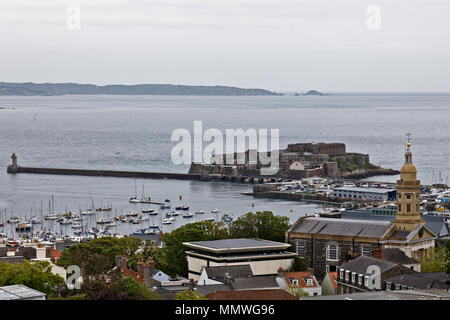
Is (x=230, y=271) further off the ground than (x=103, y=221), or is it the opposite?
(x=230, y=271)

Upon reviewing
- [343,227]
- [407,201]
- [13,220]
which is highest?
[407,201]

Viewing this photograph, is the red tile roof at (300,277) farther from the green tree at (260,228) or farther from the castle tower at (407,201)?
the green tree at (260,228)

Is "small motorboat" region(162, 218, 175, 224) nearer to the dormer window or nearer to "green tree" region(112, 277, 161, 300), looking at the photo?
the dormer window

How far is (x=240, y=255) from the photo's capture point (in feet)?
77.5

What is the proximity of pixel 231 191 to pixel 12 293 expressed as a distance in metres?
56.1

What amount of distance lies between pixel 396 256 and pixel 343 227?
8.94 feet

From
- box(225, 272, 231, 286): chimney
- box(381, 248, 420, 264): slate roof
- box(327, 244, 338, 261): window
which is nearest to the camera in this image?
box(225, 272, 231, 286): chimney

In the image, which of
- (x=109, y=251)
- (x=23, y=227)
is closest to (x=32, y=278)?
(x=109, y=251)

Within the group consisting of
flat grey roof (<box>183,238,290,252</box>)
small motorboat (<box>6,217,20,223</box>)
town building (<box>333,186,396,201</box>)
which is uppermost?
flat grey roof (<box>183,238,290,252</box>)

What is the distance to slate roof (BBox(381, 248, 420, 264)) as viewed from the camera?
23406 mm

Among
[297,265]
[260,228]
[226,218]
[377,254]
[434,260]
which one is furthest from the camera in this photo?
[226,218]

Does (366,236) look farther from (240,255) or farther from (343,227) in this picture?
(240,255)

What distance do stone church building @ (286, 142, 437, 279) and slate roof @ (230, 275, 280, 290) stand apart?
4.07m
